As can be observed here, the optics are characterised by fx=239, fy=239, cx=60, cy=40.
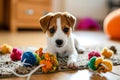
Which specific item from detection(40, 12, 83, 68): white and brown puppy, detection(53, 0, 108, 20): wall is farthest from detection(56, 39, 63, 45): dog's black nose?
detection(53, 0, 108, 20): wall

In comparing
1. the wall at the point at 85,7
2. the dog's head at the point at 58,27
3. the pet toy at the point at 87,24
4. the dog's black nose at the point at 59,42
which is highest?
the wall at the point at 85,7

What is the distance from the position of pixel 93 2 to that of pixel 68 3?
0.54 metres

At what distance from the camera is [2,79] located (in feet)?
3.62

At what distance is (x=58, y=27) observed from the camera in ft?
4.51

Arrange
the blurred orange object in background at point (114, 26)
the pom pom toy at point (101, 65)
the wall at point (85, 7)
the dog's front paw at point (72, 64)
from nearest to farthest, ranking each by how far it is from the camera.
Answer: the pom pom toy at point (101, 65) < the dog's front paw at point (72, 64) < the blurred orange object in background at point (114, 26) < the wall at point (85, 7)

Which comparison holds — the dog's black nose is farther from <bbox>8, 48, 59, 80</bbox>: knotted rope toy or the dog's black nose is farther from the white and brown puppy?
<bbox>8, 48, 59, 80</bbox>: knotted rope toy

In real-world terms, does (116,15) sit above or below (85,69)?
above

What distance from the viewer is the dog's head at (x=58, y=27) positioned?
1.38m

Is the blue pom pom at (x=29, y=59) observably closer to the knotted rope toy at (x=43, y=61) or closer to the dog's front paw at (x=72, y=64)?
the knotted rope toy at (x=43, y=61)

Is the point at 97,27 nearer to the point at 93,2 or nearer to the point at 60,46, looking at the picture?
the point at 93,2

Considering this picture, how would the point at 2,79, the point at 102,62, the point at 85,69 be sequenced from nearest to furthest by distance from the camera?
the point at 2,79
the point at 102,62
the point at 85,69

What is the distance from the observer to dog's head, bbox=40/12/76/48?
4.51 feet

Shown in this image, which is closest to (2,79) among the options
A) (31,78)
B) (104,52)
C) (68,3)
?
(31,78)

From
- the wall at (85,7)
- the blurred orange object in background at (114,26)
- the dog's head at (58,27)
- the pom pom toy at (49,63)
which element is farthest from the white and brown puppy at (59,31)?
the wall at (85,7)
